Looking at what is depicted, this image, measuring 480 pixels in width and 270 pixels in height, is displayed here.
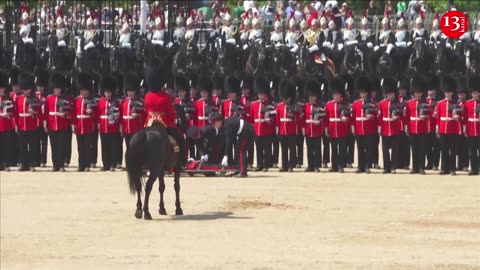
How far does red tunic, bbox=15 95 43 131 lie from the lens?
29.1 meters

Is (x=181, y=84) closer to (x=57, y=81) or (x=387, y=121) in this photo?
(x=57, y=81)

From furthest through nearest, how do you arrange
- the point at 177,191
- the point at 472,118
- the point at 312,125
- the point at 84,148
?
the point at 84,148 → the point at 312,125 → the point at 472,118 → the point at 177,191

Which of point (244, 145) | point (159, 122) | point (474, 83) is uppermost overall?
point (474, 83)

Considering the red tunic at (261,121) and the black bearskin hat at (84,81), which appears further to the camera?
the black bearskin hat at (84,81)

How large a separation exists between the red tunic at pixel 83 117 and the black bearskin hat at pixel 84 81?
0.54 m

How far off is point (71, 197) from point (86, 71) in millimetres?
7041

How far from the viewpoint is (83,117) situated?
29.1 meters

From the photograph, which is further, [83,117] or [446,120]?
[83,117]

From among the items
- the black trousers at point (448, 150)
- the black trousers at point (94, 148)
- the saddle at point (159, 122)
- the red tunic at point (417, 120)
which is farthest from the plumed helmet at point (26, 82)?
the saddle at point (159, 122)

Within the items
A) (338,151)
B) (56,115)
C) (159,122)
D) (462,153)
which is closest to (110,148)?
(56,115)

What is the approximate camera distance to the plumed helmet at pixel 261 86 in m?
29.3

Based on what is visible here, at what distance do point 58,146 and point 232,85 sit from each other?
2920mm

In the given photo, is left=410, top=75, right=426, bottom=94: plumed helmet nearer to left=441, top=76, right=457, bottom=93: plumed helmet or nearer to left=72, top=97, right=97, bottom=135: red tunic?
left=441, top=76, right=457, bottom=93: plumed helmet

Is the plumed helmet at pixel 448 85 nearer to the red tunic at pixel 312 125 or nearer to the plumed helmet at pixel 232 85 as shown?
the red tunic at pixel 312 125
